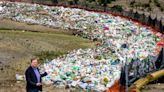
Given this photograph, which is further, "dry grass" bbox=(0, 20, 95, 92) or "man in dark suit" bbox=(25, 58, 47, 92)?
"dry grass" bbox=(0, 20, 95, 92)

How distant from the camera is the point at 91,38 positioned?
34.0 metres

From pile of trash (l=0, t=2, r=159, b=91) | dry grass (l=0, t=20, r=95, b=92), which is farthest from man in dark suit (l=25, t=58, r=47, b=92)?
pile of trash (l=0, t=2, r=159, b=91)

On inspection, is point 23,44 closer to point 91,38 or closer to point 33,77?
point 91,38

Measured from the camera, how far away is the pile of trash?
71.3 feet

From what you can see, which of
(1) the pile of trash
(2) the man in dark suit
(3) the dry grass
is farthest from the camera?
(3) the dry grass

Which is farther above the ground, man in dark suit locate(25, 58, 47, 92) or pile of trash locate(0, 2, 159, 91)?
man in dark suit locate(25, 58, 47, 92)

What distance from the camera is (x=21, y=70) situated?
23.5m

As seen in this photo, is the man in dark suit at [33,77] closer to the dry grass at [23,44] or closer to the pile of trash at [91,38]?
the dry grass at [23,44]

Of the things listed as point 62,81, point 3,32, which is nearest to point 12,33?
point 3,32

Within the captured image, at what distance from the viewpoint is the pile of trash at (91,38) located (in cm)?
2173

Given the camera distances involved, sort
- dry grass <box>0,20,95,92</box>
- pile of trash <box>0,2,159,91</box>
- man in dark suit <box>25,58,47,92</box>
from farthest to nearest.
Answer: dry grass <box>0,20,95,92</box> < pile of trash <box>0,2,159,91</box> < man in dark suit <box>25,58,47,92</box>

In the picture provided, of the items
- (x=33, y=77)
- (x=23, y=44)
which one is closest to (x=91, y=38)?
(x=23, y=44)

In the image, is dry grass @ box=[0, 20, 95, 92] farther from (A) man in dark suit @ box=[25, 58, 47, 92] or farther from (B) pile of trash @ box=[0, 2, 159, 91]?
(A) man in dark suit @ box=[25, 58, 47, 92]

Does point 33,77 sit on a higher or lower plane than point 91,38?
higher
